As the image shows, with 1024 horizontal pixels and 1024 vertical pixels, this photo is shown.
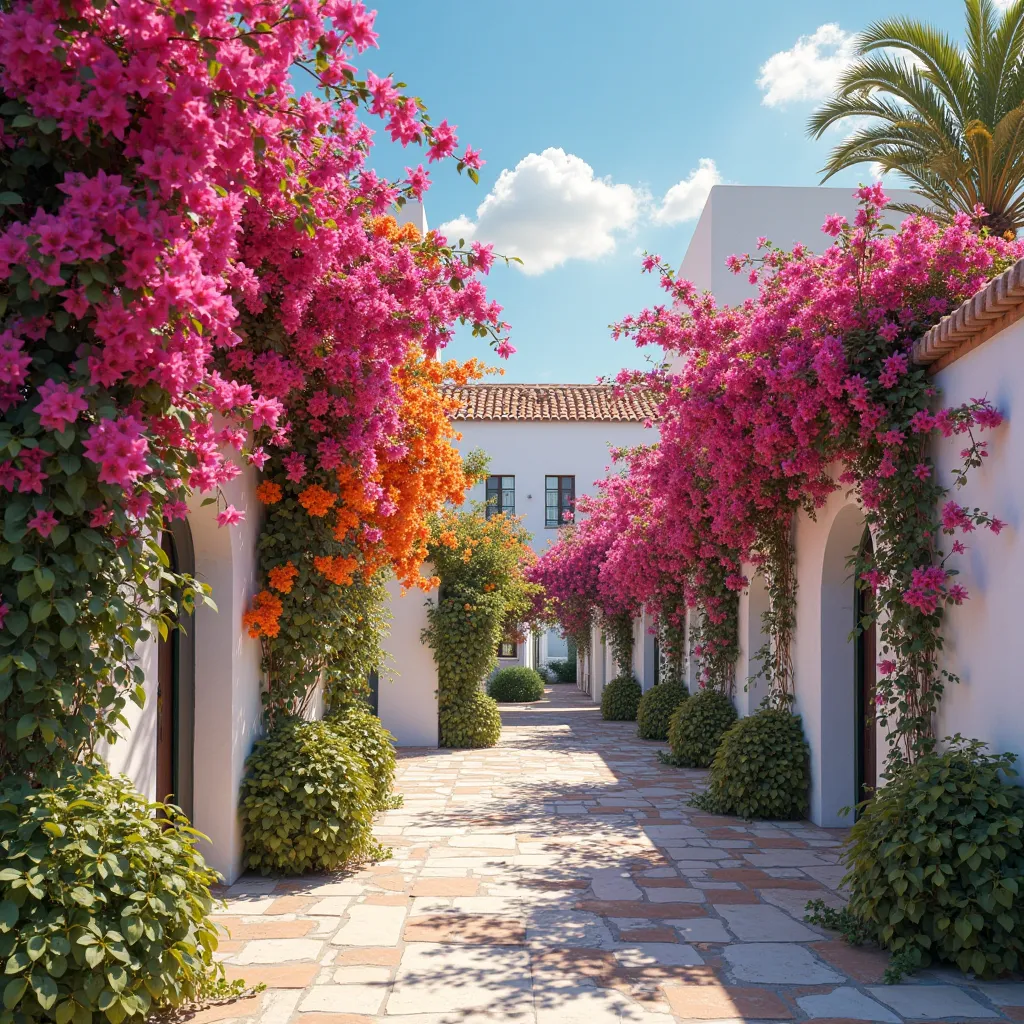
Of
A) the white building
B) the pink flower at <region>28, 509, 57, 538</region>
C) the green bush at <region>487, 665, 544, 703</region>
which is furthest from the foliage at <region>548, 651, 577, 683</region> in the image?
the pink flower at <region>28, 509, 57, 538</region>

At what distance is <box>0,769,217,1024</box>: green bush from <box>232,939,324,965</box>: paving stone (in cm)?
90

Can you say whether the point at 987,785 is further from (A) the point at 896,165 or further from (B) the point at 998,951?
(A) the point at 896,165

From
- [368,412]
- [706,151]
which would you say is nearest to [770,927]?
[368,412]

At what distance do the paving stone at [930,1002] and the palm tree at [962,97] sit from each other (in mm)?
7676

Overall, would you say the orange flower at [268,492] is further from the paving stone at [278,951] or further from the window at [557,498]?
the window at [557,498]

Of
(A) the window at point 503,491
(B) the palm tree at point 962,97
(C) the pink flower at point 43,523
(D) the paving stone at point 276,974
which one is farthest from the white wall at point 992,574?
(A) the window at point 503,491

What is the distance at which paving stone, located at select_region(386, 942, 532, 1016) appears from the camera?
4.45 metres

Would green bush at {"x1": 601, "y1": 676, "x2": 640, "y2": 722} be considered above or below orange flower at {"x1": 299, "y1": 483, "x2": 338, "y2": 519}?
below

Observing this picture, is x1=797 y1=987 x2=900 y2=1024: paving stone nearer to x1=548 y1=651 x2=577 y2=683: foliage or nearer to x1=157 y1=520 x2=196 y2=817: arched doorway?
x1=157 y1=520 x2=196 y2=817: arched doorway

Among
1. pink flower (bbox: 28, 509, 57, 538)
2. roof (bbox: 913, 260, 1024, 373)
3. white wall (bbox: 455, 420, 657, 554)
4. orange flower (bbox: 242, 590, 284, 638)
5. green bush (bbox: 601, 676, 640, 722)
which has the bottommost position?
green bush (bbox: 601, 676, 640, 722)

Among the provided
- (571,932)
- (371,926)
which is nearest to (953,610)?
(571,932)

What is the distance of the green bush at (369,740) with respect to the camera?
8.23m

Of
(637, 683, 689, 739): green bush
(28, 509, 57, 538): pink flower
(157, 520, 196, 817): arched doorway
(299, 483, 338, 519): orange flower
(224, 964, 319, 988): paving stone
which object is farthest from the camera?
(637, 683, 689, 739): green bush

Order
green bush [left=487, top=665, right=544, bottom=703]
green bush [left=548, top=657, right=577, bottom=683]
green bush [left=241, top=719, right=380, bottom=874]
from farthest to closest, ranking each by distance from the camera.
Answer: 1. green bush [left=548, top=657, right=577, bottom=683]
2. green bush [left=487, top=665, right=544, bottom=703]
3. green bush [left=241, top=719, right=380, bottom=874]
